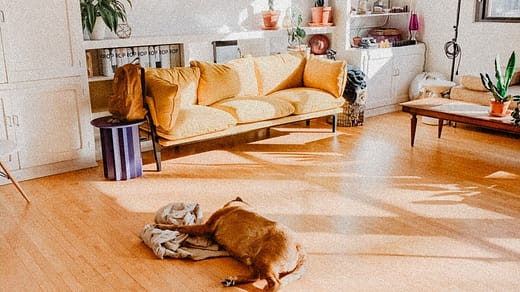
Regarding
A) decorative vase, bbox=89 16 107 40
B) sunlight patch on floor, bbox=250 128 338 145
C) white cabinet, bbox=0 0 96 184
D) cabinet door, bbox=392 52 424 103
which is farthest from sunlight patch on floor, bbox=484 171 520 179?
decorative vase, bbox=89 16 107 40

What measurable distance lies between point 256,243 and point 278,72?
118 inches

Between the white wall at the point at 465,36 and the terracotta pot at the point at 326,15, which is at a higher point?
the terracotta pot at the point at 326,15

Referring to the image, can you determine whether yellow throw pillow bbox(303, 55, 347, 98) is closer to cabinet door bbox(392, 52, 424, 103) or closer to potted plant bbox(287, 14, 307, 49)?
potted plant bbox(287, 14, 307, 49)

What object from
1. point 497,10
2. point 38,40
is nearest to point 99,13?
point 38,40

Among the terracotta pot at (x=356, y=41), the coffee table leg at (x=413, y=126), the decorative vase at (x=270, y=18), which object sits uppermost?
the decorative vase at (x=270, y=18)

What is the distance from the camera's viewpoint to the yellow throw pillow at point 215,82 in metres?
4.98

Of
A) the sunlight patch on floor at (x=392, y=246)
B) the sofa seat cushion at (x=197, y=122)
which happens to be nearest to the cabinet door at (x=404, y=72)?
the sofa seat cushion at (x=197, y=122)

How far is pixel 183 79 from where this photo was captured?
15.9 ft

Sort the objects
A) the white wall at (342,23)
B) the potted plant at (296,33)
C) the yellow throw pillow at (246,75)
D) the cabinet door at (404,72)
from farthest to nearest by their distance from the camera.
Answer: the cabinet door at (404,72) → the potted plant at (296,33) → the white wall at (342,23) → the yellow throw pillow at (246,75)

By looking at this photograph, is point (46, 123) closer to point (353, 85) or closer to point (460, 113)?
point (353, 85)

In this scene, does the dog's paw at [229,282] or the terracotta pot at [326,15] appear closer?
the dog's paw at [229,282]

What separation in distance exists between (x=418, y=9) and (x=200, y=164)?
12.8ft

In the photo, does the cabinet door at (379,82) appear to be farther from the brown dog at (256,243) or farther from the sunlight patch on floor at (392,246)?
the brown dog at (256,243)

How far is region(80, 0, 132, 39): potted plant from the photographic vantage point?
182 inches
